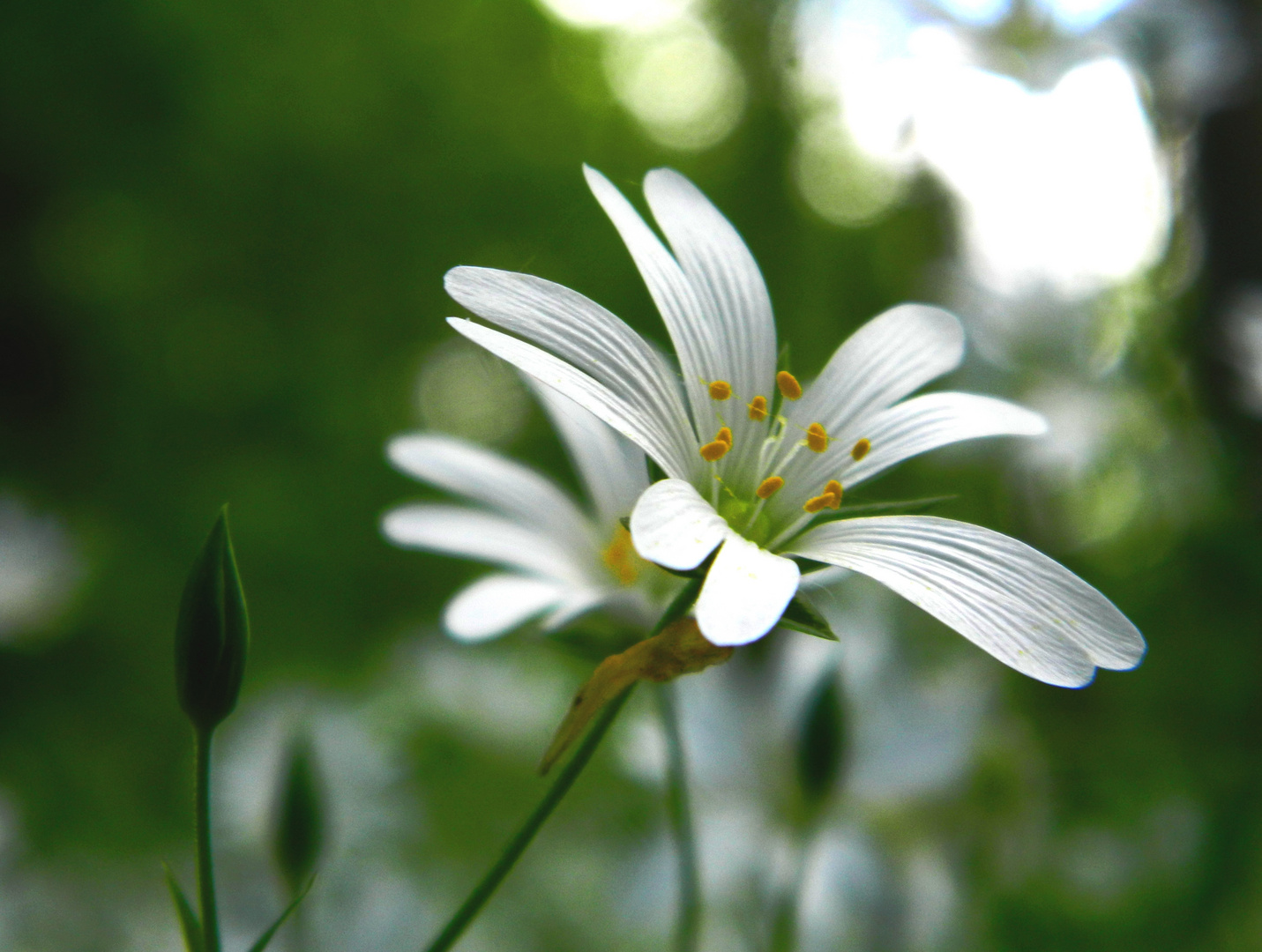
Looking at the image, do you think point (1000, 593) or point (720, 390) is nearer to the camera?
point (1000, 593)

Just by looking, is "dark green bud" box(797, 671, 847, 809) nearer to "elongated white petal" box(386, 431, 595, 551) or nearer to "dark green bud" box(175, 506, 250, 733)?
"elongated white petal" box(386, 431, 595, 551)

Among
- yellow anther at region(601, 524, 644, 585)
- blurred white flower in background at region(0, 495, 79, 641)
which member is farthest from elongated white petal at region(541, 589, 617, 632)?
blurred white flower in background at region(0, 495, 79, 641)

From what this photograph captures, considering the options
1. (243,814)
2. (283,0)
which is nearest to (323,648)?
(243,814)

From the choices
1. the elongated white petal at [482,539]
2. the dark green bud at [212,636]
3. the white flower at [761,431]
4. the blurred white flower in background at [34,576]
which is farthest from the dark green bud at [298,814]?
the blurred white flower in background at [34,576]

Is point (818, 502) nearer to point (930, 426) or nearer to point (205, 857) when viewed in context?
point (930, 426)

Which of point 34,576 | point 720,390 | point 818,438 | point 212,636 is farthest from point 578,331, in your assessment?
point 34,576

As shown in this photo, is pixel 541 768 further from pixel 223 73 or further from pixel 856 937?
pixel 223 73
